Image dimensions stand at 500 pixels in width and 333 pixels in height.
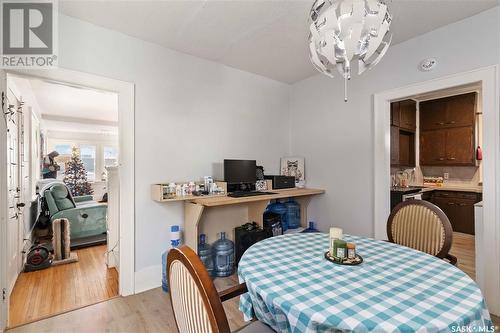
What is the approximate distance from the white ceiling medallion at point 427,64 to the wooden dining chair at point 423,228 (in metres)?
1.30

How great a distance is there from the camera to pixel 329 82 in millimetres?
3164

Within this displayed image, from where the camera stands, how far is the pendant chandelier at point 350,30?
1.15 meters

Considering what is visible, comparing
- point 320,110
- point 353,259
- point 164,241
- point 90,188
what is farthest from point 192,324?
point 90,188

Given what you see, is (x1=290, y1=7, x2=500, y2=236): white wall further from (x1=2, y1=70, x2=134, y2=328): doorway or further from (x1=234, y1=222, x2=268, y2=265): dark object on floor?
(x1=2, y1=70, x2=134, y2=328): doorway

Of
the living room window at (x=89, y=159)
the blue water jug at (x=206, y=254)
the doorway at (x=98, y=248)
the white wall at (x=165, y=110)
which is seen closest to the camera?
the doorway at (x=98, y=248)

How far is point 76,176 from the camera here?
618 centimetres

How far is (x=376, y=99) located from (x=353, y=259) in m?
2.00

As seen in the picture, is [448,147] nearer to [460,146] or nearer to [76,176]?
[460,146]

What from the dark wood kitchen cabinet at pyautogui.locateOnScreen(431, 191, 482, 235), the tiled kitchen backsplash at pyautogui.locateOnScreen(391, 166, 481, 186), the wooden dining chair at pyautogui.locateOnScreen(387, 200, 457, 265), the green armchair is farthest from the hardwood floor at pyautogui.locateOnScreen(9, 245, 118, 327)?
the dark wood kitchen cabinet at pyautogui.locateOnScreen(431, 191, 482, 235)

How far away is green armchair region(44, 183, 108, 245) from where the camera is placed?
367 cm

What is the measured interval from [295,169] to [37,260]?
3315 mm

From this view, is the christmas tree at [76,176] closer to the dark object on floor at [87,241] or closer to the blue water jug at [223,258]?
the dark object on floor at [87,241]

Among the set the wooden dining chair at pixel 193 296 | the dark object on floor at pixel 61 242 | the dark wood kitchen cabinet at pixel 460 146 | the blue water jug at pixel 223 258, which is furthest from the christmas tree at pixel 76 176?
the dark wood kitchen cabinet at pixel 460 146

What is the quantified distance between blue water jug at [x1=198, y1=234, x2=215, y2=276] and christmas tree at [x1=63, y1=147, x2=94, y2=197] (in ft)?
16.1
